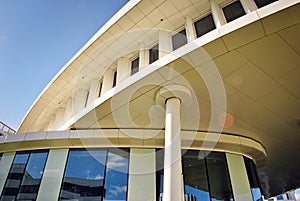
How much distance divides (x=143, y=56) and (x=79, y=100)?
387 centimetres

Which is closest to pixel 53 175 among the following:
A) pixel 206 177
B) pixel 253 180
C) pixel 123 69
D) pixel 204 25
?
pixel 123 69

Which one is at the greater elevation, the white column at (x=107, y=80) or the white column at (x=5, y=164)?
the white column at (x=107, y=80)

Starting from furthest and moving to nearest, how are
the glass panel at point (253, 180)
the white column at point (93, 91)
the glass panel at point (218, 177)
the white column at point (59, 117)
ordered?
1. the white column at point (59, 117)
2. the white column at point (93, 91)
3. the glass panel at point (253, 180)
4. the glass panel at point (218, 177)

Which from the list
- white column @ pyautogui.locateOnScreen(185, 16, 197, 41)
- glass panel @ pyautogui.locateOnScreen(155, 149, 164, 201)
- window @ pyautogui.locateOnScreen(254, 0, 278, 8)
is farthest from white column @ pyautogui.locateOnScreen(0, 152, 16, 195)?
window @ pyautogui.locateOnScreen(254, 0, 278, 8)

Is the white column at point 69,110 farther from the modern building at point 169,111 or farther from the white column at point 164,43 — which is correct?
the white column at point 164,43

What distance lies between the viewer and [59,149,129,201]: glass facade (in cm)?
627

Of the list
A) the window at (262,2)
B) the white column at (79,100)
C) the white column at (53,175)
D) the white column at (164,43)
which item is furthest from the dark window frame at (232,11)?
the white column at (53,175)

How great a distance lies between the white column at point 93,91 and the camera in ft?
27.3

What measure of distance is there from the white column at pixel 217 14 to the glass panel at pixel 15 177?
25.1 feet

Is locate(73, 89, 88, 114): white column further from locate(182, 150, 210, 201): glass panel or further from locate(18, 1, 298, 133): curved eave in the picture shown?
locate(182, 150, 210, 201): glass panel

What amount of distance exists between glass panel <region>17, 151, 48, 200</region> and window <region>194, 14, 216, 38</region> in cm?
651

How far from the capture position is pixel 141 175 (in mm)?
6508

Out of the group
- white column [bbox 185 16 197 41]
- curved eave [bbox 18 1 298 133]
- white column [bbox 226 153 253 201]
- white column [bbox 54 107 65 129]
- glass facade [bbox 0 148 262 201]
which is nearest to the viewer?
curved eave [bbox 18 1 298 133]

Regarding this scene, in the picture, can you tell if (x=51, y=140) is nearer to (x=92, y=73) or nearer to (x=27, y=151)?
(x=27, y=151)
